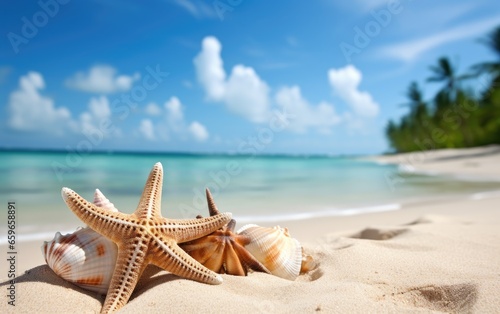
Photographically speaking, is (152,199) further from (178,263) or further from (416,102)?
(416,102)

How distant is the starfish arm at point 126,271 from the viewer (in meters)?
2.31

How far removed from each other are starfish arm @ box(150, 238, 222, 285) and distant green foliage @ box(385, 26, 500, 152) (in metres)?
40.0

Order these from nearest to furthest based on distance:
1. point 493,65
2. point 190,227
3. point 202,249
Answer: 1. point 190,227
2. point 202,249
3. point 493,65

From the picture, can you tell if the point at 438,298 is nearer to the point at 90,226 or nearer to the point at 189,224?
the point at 189,224

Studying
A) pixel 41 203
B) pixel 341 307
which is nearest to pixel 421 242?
pixel 341 307

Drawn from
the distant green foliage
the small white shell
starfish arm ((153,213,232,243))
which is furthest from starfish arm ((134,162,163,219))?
the distant green foliage

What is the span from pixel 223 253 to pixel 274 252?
45 cm

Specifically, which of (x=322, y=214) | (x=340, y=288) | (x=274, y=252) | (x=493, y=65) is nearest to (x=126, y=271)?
(x=274, y=252)

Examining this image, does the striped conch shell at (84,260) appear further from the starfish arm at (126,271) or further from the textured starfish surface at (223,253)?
the textured starfish surface at (223,253)

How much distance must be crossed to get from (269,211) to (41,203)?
5320 mm

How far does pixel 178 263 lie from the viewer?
2.53m

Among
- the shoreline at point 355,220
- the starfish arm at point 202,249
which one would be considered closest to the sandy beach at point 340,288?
the starfish arm at point 202,249

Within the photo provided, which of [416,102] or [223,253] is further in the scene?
[416,102]

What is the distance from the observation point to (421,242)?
151 inches
